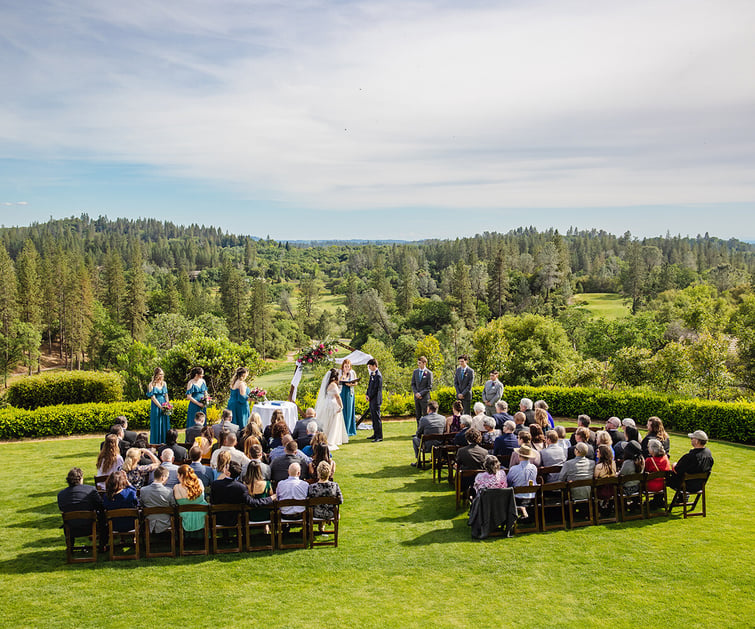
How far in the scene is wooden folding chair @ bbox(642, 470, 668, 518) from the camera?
845 centimetres

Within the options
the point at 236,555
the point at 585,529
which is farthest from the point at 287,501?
the point at 585,529

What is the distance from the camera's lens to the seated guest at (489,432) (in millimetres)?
9969

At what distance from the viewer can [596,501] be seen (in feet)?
27.3

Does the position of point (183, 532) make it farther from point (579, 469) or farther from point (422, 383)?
point (422, 383)

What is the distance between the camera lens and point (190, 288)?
8000cm

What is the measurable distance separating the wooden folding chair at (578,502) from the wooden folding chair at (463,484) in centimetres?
138

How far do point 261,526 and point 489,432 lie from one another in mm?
4362

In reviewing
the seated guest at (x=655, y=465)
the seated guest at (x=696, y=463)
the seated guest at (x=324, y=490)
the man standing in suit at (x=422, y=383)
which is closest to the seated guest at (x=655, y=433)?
the seated guest at (x=655, y=465)

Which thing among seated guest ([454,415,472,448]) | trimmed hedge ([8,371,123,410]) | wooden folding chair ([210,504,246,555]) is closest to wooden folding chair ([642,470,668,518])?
seated guest ([454,415,472,448])

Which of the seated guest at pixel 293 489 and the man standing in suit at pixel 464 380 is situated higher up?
the man standing in suit at pixel 464 380

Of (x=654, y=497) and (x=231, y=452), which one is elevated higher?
(x=231, y=452)

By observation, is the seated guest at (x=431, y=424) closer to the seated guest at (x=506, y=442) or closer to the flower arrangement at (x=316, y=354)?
the seated guest at (x=506, y=442)

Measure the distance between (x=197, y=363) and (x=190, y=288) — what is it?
67150 mm

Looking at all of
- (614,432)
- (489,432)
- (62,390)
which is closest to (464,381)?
(489,432)
